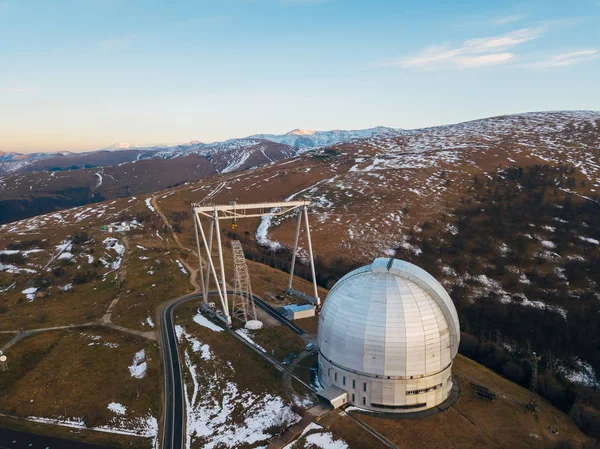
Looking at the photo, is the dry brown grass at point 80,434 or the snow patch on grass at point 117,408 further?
the snow patch on grass at point 117,408

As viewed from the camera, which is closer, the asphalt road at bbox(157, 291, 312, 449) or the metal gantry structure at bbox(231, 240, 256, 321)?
the asphalt road at bbox(157, 291, 312, 449)

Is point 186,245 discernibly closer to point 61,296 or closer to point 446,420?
point 61,296

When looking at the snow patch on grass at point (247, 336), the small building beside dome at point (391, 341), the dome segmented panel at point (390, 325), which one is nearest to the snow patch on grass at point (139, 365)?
the snow patch on grass at point (247, 336)

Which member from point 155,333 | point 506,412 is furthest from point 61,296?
point 506,412

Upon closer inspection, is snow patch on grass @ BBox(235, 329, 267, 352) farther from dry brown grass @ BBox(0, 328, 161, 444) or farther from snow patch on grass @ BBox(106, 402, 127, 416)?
snow patch on grass @ BBox(106, 402, 127, 416)

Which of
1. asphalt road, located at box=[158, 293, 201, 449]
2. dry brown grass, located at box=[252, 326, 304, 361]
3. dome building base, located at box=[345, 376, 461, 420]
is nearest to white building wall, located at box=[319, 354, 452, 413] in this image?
dome building base, located at box=[345, 376, 461, 420]

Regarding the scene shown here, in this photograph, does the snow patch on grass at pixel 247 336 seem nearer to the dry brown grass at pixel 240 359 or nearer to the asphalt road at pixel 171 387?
the dry brown grass at pixel 240 359

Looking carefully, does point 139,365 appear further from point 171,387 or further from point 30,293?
point 30,293

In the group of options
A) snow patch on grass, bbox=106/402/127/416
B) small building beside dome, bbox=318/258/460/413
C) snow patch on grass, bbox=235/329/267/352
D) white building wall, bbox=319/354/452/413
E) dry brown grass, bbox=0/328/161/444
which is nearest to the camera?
small building beside dome, bbox=318/258/460/413

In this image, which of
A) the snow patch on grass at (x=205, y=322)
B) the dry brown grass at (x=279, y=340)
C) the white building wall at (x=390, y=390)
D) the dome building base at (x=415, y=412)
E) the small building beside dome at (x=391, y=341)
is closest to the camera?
the small building beside dome at (x=391, y=341)
